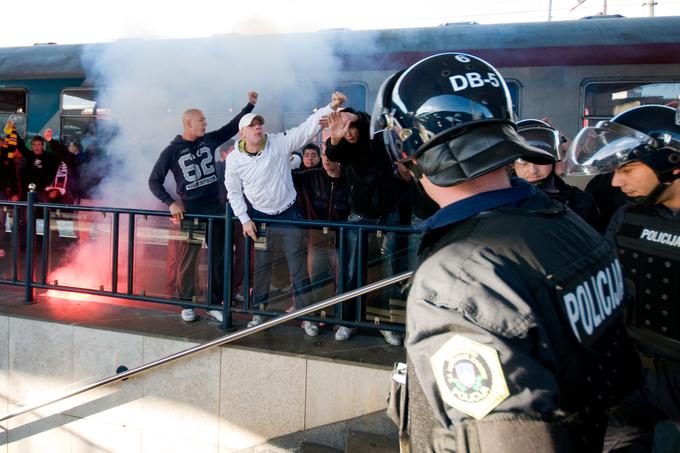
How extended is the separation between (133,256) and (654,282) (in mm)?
3880

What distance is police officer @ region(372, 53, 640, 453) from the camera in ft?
3.29

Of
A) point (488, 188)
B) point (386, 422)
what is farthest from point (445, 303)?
point (386, 422)

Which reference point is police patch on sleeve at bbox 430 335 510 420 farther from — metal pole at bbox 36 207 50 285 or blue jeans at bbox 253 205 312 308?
metal pole at bbox 36 207 50 285

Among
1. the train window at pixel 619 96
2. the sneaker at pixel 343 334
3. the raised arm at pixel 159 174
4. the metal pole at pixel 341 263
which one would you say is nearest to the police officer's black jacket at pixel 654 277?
the metal pole at pixel 341 263

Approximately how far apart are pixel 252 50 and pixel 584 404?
5.93 m

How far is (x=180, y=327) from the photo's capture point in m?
4.29

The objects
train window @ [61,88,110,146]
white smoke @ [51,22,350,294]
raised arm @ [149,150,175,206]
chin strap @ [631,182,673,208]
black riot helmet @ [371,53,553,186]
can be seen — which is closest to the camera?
black riot helmet @ [371,53,553,186]

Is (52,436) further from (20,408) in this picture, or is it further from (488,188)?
(488,188)

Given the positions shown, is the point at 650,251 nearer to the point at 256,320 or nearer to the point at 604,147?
the point at 604,147

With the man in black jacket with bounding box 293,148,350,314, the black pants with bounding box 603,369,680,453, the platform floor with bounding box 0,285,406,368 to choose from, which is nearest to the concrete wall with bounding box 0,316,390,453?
the platform floor with bounding box 0,285,406,368

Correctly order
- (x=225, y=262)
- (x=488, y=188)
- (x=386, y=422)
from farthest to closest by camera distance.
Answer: (x=225, y=262), (x=386, y=422), (x=488, y=188)

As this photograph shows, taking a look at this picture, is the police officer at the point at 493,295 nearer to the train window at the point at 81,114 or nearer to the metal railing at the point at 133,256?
the metal railing at the point at 133,256

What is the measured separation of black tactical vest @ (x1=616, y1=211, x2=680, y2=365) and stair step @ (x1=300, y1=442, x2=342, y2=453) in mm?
2077

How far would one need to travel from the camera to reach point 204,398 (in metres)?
3.90
